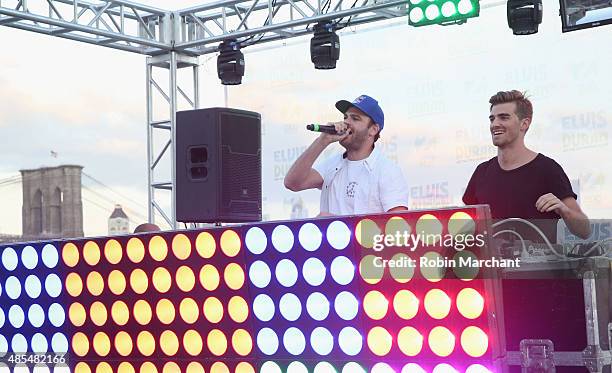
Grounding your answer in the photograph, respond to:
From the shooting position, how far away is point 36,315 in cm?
232

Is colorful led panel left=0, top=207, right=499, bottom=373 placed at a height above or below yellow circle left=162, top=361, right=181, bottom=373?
above

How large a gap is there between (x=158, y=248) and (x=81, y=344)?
0.34m

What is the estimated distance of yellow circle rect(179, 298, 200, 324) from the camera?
208 centimetres

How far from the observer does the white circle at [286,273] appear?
1958mm

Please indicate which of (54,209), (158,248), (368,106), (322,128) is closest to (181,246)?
(158,248)

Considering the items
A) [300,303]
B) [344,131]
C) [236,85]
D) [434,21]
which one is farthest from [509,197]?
[236,85]

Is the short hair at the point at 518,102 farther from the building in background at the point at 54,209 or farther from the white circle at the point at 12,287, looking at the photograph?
the building in background at the point at 54,209

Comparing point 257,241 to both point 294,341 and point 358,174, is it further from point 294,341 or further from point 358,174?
point 358,174

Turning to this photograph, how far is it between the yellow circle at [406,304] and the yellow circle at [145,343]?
64 cm

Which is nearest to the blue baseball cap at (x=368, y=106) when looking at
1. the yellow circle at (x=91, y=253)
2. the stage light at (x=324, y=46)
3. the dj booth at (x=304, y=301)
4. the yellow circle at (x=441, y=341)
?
the dj booth at (x=304, y=301)

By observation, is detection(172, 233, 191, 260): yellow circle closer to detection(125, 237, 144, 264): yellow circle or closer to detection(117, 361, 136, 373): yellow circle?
detection(125, 237, 144, 264): yellow circle

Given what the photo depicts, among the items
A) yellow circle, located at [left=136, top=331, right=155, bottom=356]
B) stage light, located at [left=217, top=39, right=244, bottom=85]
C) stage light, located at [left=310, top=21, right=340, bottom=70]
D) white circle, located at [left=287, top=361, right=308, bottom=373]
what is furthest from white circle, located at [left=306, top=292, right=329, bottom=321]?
stage light, located at [left=217, top=39, right=244, bottom=85]

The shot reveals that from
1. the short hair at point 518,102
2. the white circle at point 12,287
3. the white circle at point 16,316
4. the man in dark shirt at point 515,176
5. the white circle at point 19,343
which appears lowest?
the white circle at point 19,343

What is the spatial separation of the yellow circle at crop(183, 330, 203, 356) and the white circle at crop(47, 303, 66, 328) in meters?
0.38
